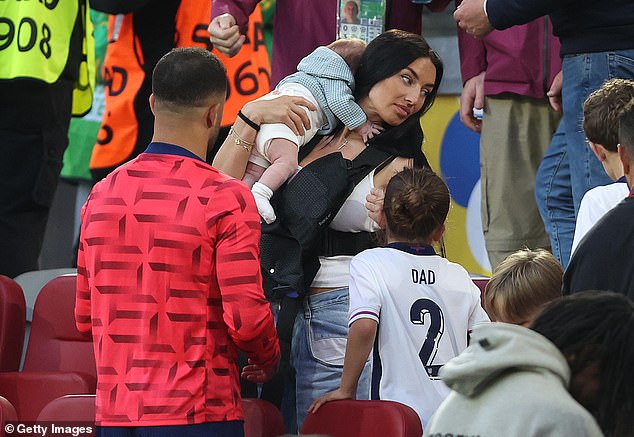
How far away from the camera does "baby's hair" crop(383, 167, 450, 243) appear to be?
3613 millimetres

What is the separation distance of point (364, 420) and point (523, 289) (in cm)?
57

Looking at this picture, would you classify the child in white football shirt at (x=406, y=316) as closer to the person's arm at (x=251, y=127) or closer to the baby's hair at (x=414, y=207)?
the baby's hair at (x=414, y=207)

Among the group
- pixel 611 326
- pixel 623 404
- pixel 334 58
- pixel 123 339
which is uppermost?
pixel 334 58

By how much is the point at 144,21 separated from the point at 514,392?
11.9 feet

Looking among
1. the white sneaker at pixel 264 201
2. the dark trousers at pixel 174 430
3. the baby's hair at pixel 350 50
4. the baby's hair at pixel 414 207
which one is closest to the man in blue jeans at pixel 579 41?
the baby's hair at pixel 350 50

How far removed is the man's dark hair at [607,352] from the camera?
2.03 m

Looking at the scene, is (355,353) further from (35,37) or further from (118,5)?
(118,5)

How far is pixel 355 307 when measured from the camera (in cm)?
351

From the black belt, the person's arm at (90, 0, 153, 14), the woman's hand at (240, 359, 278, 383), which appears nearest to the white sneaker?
the black belt

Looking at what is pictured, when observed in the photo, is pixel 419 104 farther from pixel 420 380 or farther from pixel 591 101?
pixel 420 380

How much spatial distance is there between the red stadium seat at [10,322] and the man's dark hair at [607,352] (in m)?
2.47

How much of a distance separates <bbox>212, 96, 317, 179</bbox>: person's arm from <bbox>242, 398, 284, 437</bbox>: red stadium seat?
2.33 feet

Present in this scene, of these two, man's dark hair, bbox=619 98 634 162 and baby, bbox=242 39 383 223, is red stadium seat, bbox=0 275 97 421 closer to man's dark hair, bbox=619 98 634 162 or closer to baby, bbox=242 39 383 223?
baby, bbox=242 39 383 223

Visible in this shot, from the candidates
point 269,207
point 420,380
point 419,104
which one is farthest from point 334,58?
point 420,380
